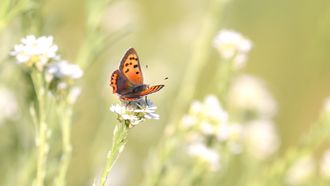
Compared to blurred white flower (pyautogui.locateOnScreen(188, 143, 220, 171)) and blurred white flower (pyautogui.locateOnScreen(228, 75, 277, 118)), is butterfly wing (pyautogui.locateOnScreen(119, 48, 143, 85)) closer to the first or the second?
blurred white flower (pyautogui.locateOnScreen(188, 143, 220, 171))

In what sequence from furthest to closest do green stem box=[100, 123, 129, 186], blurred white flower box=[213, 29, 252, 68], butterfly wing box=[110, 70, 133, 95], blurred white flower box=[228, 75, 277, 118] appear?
blurred white flower box=[228, 75, 277, 118] → blurred white flower box=[213, 29, 252, 68] → butterfly wing box=[110, 70, 133, 95] → green stem box=[100, 123, 129, 186]

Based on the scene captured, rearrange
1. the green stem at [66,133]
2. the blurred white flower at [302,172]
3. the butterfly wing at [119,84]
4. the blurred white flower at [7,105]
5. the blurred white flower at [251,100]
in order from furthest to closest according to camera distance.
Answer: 1. the blurred white flower at [251,100]
2. the blurred white flower at [302,172]
3. the blurred white flower at [7,105]
4. the green stem at [66,133]
5. the butterfly wing at [119,84]

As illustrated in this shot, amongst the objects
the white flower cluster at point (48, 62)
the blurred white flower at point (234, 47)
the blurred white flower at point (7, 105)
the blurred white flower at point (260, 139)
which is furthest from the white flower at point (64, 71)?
the blurred white flower at point (260, 139)

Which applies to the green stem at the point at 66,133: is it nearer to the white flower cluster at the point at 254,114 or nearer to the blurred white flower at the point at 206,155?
the blurred white flower at the point at 206,155

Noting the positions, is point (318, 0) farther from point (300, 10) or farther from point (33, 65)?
point (33, 65)

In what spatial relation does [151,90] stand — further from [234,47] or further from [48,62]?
[234,47]

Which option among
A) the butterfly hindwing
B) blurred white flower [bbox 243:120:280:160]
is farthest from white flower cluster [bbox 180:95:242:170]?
blurred white flower [bbox 243:120:280:160]
